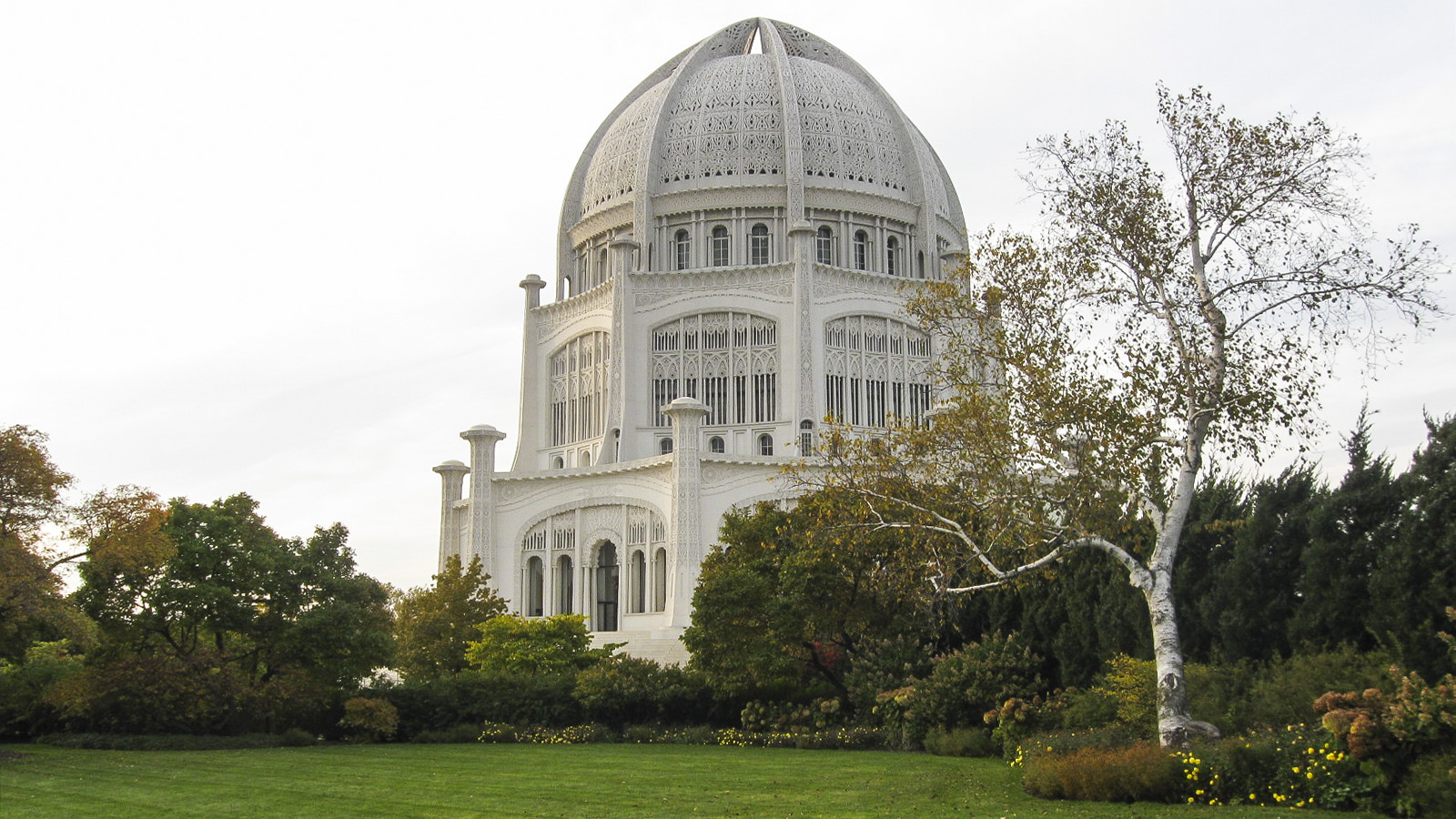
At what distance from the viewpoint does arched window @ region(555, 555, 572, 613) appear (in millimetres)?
54209

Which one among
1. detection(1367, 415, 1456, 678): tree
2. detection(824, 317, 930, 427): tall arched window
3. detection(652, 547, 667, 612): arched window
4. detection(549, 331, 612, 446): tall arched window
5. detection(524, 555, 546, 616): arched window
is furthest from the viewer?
detection(549, 331, 612, 446): tall arched window

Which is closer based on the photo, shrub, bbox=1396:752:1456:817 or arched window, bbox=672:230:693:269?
shrub, bbox=1396:752:1456:817

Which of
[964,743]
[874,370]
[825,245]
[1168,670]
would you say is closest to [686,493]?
[874,370]

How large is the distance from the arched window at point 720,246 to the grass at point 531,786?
36.5 meters

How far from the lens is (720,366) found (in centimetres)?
5816

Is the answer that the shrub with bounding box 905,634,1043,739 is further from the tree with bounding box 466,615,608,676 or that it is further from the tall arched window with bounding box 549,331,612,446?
the tall arched window with bounding box 549,331,612,446

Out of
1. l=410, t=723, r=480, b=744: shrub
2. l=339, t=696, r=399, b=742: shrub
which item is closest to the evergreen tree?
l=410, t=723, r=480, b=744: shrub

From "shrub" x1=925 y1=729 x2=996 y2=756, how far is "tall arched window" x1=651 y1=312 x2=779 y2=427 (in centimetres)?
3114

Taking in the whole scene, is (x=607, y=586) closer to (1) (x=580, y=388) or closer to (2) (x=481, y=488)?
(2) (x=481, y=488)

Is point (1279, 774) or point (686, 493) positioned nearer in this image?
point (1279, 774)

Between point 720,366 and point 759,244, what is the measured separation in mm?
6985

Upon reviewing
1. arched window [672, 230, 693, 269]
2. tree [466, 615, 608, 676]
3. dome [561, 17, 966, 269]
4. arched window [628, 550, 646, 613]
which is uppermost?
dome [561, 17, 966, 269]

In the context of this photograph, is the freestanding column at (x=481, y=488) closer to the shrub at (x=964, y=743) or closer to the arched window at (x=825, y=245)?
the arched window at (x=825, y=245)

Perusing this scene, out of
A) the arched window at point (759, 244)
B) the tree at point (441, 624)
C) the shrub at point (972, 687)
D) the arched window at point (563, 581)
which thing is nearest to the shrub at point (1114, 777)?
the shrub at point (972, 687)
